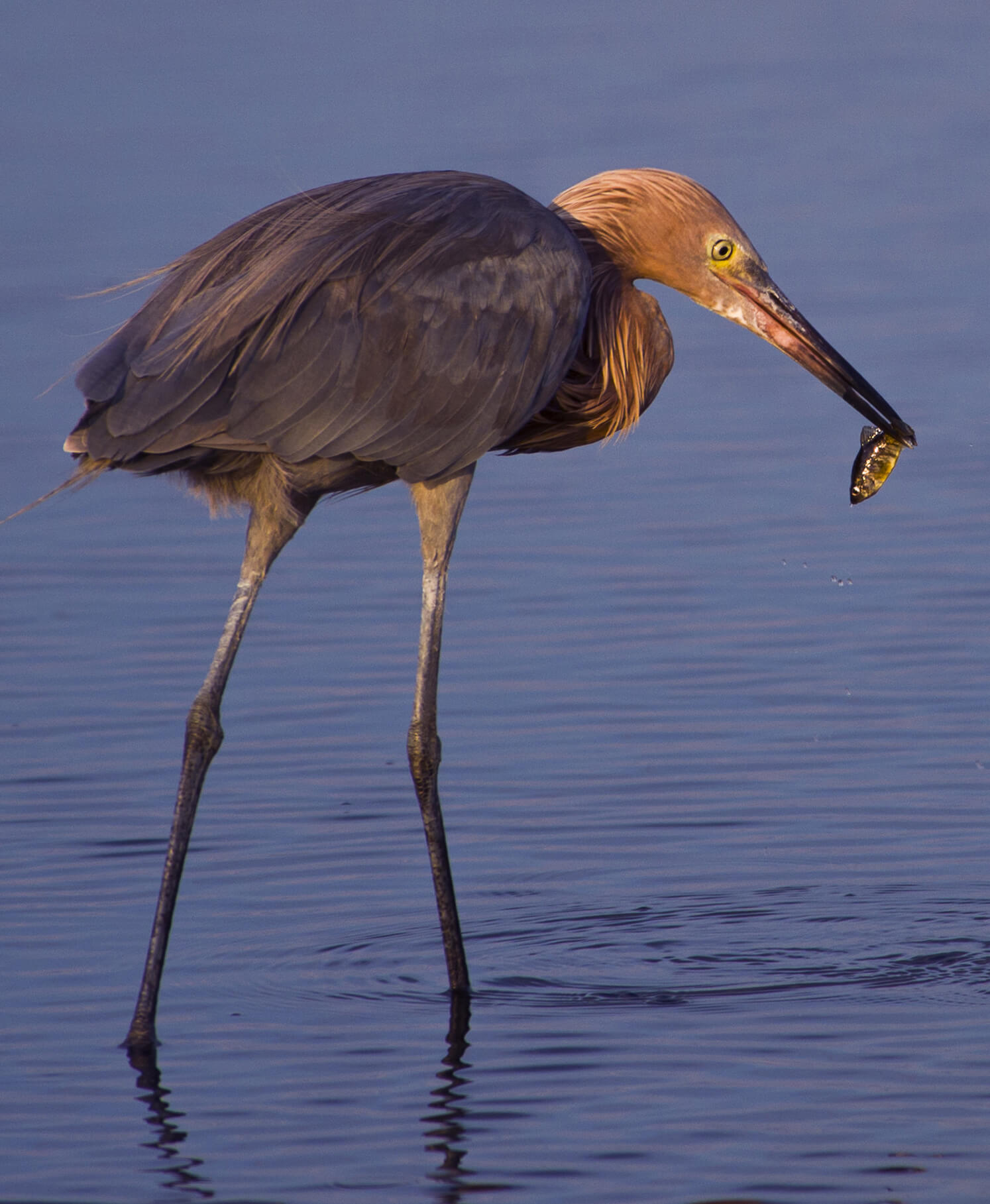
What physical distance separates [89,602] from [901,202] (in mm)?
9171

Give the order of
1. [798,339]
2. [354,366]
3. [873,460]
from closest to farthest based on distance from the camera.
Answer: [354,366] < [798,339] < [873,460]

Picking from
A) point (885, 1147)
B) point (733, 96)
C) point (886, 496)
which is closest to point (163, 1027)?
point (885, 1147)

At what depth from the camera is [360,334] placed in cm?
709

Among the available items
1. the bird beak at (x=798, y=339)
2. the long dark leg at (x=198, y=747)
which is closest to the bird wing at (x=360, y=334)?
the long dark leg at (x=198, y=747)

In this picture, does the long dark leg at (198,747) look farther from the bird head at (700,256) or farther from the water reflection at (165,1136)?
the bird head at (700,256)

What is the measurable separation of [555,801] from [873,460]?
156 centimetres

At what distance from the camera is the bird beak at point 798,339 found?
8094mm

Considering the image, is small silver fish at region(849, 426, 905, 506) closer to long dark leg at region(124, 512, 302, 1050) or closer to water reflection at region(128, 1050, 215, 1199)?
long dark leg at region(124, 512, 302, 1050)

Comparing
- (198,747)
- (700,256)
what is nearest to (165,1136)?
(198,747)

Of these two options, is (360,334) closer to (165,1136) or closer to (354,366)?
(354,366)

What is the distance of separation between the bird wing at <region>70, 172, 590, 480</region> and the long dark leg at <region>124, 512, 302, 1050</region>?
1.09ft

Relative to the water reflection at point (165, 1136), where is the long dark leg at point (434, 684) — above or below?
above

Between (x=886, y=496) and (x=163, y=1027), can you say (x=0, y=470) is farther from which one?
(x=163, y=1027)

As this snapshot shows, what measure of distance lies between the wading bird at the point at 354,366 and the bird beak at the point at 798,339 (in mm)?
395
